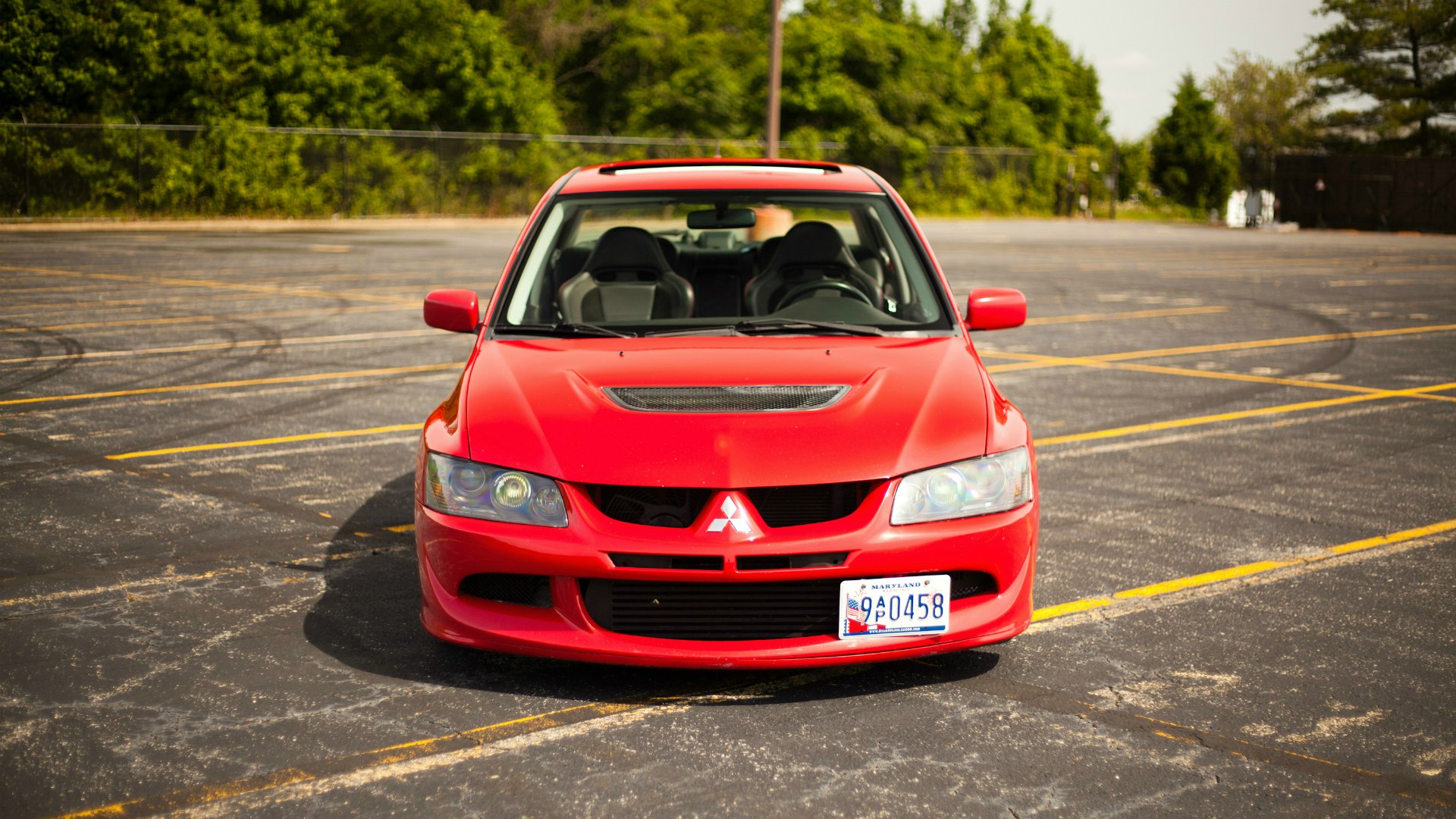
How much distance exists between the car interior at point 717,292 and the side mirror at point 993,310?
0.16 m

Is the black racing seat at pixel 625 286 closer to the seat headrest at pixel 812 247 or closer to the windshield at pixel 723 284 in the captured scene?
the windshield at pixel 723 284

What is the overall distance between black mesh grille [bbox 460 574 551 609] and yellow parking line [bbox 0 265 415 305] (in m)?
12.3

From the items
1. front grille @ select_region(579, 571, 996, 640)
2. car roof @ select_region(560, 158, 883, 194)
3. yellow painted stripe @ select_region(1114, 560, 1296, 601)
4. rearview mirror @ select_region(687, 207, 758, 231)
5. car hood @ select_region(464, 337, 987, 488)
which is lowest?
yellow painted stripe @ select_region(1114, 560, 1296, 601)

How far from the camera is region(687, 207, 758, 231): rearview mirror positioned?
5434 millimetres

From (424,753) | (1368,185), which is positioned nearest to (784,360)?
(424,753)

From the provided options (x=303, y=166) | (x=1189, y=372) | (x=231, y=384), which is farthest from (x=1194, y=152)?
(x=231, y=384)

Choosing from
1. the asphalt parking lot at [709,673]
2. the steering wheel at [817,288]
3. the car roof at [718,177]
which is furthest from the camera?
the car roof at [718,177]

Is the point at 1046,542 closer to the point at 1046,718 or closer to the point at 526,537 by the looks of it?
the point at 1046,718

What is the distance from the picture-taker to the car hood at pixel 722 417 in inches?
144

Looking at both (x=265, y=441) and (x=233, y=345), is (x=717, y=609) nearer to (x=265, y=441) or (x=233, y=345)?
(x=265, y=441)

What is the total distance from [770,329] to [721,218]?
1026mm

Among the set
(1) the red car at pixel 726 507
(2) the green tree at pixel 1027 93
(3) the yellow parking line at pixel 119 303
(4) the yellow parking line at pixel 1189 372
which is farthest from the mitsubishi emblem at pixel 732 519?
(2) the green tree at pixel 1027 93

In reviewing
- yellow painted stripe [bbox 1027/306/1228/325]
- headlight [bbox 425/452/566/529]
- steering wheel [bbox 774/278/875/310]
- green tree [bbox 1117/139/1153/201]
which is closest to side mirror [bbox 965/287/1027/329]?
steering wheel [bbox 774/278/875/310]

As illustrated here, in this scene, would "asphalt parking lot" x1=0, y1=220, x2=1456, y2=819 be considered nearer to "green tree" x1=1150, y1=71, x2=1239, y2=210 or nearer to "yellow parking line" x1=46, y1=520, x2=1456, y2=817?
"yellow parking line" x1=46, y1=520, x2=1456, y2=817
